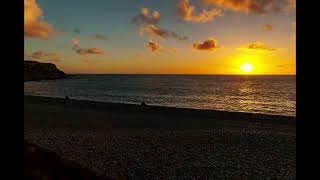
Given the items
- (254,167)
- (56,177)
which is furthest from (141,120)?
(56,177)

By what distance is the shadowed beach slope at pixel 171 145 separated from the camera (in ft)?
28.9

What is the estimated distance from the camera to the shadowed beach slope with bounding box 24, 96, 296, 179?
8.80 meters

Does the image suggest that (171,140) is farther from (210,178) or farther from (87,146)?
(210,178)

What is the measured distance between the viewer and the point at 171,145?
1217 cm

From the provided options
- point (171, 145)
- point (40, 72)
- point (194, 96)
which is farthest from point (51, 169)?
point (40, 72)

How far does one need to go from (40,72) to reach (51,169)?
162148mm

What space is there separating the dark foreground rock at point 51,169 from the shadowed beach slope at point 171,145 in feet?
7.71

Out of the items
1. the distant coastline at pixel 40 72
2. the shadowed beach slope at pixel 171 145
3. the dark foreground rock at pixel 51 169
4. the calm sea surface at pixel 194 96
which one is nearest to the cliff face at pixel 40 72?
the distant coastline at pixel 40 72

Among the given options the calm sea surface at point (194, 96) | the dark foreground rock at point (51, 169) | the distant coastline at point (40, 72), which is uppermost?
the distant coastline at point (40, 72)

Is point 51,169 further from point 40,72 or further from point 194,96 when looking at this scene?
point 40,72

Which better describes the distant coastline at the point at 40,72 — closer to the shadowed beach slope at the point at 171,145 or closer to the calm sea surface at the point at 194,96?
the calm sea surface at the point at 194,96

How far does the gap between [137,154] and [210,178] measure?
3.29m

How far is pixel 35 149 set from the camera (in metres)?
6.64
